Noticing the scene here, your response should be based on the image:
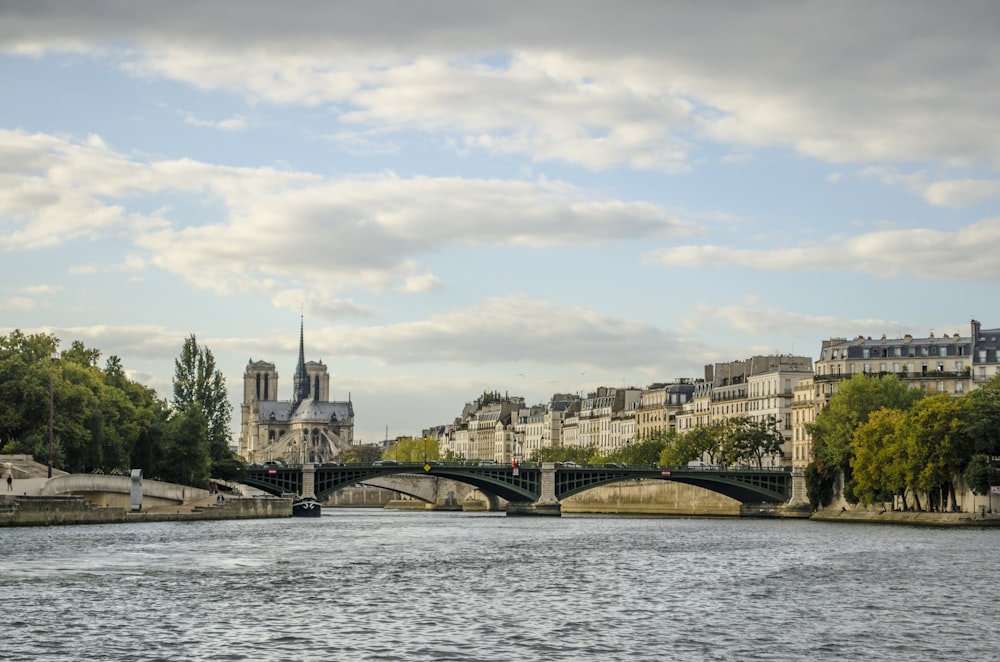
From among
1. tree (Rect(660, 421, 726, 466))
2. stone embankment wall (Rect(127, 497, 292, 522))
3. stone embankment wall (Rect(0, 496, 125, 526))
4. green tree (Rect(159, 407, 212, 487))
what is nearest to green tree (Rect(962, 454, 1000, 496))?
stone embankment wall (Rect(127, 497, 292, 522))

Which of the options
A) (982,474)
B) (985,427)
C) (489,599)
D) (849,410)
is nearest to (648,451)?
(849,410)

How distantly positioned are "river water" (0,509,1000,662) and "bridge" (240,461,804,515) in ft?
180

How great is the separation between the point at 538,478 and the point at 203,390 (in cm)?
3291

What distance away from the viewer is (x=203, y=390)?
13788 centimetres

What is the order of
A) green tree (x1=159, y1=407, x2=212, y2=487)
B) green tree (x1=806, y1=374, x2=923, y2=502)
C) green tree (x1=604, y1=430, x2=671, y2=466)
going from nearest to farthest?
1. green tree (x1=159, y1=407, x2=212, y2=487)
2. green tree (x1=806, y1=374, x2=923, y2=502)
3. green tree (x1=604, y1=430, x2=671, y2=466)

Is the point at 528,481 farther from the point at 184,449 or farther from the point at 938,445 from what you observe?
the point at 938,445

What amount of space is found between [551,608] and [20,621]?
1495 centimetres

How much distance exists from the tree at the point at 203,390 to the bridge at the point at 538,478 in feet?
17.3

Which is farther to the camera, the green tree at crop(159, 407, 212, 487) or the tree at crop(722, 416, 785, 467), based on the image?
the tree at crop(722, 416, 785, 467)

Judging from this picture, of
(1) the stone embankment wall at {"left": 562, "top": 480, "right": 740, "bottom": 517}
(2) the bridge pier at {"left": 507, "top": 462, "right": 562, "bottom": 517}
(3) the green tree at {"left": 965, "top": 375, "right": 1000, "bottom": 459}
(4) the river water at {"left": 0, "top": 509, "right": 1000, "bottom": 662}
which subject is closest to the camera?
(4) the river water at {"left": 0, "top": 509, "right": 1000, "bottom": 662}

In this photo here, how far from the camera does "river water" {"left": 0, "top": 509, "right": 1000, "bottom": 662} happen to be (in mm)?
37406

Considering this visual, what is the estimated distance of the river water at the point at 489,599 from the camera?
37.4 metres

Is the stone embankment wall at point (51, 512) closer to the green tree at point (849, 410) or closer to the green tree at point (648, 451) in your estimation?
the green tree at point (849, 410)

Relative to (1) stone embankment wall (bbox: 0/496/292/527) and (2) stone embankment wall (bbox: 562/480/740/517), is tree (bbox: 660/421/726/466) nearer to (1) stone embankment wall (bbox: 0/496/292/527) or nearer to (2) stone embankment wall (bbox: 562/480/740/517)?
(2) stone embankment wall (bbox: 562/480/740/517)
